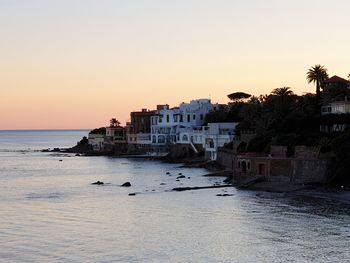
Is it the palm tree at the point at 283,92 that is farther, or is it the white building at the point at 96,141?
the white building at the point at 96,141

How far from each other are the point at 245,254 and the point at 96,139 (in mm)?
123313

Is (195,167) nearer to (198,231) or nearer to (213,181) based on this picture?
(213,181)

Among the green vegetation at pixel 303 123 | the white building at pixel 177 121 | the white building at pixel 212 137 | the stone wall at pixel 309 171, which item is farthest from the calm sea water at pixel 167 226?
the white building at pixel 177 121

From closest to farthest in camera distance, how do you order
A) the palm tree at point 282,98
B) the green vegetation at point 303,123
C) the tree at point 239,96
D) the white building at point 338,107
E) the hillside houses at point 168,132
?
the green vegetation at point 303,123 < the white building at point 338,107 < the palm tree at point 282,98 < the hillside houses at point 168,132 < the tree at point 239,96

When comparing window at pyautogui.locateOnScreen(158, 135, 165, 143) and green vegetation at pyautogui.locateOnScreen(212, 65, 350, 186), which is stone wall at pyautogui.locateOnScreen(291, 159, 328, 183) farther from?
window at pyautogui.locateOnScreen(158, 135, 165, 143)

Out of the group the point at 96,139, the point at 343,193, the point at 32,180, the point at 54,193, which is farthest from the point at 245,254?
the point at 96,139

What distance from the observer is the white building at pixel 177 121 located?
12119 cm

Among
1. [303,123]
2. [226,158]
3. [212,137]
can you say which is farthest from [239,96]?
[303,123]

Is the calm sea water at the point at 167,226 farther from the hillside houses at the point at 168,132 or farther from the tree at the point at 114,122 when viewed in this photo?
the tree at the point at 114,122

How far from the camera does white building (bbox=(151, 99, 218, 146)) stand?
398ft

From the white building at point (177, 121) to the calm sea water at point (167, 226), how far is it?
54.9 m

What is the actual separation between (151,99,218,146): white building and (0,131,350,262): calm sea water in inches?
2160

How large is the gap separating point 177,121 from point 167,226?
8068 cm

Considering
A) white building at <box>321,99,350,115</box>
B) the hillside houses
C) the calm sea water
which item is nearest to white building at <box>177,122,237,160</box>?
the hillside houses
